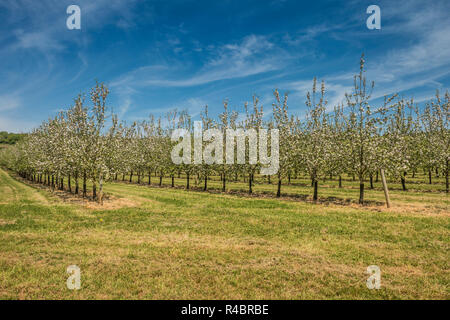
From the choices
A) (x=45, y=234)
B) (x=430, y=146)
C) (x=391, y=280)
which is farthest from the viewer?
(x=430, y=146)

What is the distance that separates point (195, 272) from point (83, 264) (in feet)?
13.6

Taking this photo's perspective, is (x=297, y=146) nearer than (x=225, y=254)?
No

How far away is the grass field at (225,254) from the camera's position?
298 inches

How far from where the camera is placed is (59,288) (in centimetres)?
755

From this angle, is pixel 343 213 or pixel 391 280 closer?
pixel 391 280

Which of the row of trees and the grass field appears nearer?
the grass field

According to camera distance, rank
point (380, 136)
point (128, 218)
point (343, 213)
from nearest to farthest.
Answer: point (128, 218), point (343, 213), point (380, 136)

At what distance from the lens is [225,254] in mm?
10336

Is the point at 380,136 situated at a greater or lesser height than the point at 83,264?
greater

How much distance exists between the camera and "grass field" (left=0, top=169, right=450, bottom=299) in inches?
298

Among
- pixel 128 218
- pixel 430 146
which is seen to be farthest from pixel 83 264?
pixel 430 146

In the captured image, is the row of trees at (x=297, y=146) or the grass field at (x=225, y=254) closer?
the grass field at (x=225, y=254)
